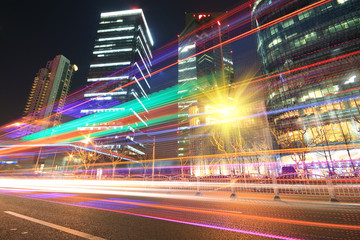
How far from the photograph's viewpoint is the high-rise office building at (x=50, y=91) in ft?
419

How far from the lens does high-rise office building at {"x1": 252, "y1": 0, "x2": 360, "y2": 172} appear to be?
34094 mm

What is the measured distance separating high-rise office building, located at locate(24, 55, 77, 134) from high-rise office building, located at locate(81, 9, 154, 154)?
51.6 meters

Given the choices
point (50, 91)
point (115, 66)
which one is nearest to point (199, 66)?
point (115, 66)

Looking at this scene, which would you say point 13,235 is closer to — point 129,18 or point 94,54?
point 94,54

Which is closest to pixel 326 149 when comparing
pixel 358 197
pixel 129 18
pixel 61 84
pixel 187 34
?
pixel 358 197

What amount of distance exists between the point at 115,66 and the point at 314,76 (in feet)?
304

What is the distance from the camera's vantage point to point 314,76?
132 feet

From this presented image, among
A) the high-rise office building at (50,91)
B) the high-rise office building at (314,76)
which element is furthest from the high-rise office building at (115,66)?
the high-rise office building at (314,76)

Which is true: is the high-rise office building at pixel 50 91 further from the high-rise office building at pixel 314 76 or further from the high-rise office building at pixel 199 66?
the high-rise office building at pixel 314 76

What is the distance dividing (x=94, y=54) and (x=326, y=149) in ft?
383

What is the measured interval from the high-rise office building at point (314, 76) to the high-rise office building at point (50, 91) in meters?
147

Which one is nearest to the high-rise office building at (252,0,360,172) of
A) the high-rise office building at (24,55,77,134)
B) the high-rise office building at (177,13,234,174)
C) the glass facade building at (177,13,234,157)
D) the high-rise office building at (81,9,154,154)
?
the high-rise office building at (177,13,234,174)

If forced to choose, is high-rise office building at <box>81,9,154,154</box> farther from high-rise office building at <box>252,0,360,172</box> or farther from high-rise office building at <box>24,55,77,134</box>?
high-rise office building at <box>252,0,360,172</box>

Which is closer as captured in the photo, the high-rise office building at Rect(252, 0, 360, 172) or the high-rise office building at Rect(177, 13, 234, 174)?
the high-rise office building at Rect(252, 0, 360, 172)
